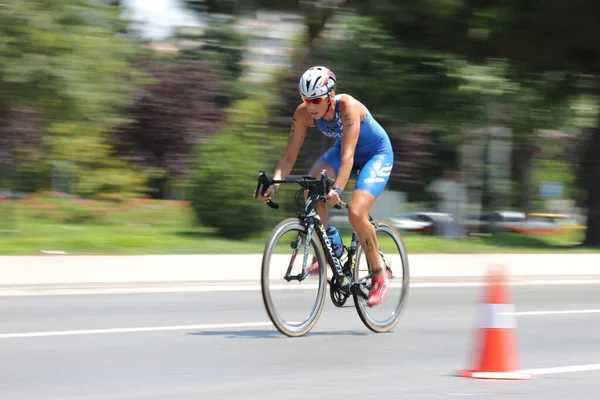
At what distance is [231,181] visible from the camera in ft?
59.8

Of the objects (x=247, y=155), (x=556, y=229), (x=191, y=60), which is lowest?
(x=247, y=155)

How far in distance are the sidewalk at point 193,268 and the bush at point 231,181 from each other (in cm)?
412

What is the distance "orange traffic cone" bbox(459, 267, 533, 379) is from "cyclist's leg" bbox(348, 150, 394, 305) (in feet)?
5.61

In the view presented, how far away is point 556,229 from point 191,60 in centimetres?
1550

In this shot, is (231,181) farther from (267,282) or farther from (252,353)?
(252,353)

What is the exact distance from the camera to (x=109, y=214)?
23891 mm

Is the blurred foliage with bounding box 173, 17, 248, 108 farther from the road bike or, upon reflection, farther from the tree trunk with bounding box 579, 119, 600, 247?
the road bike

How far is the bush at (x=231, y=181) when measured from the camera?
1816 centimetres

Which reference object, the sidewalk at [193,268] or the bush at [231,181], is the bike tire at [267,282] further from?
the bush at [231,181]

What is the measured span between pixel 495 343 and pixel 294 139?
2.53 metres

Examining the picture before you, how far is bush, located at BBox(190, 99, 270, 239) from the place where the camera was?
1816 centimetres

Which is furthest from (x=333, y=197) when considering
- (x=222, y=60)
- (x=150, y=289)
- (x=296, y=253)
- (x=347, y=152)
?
(x=222, y=60)

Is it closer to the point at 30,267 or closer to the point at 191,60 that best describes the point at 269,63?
the point at 191,60

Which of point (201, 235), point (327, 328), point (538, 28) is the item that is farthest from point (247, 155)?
point (327, 328)
